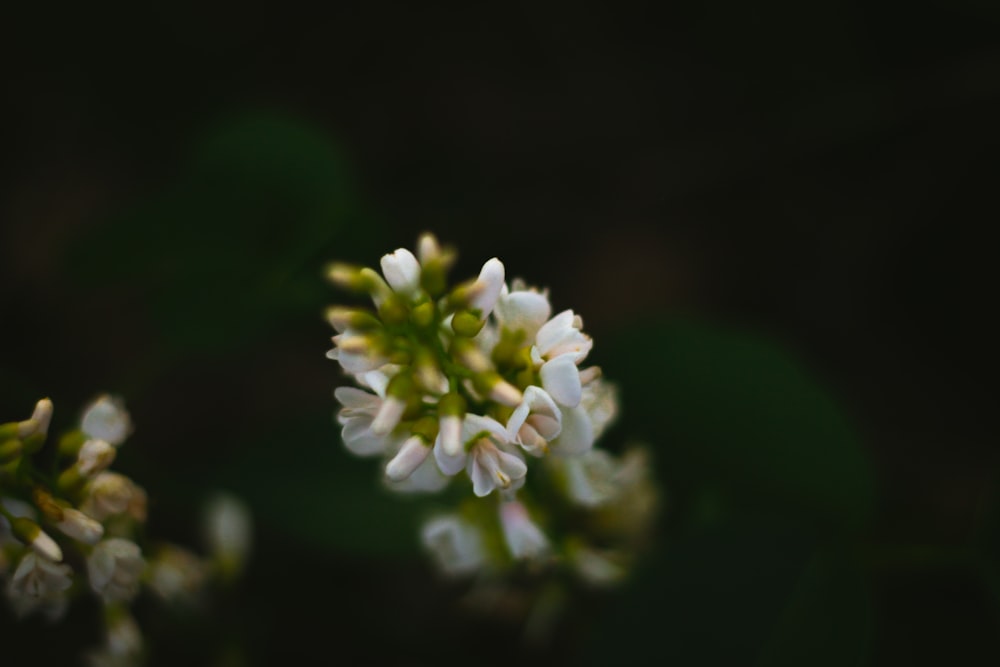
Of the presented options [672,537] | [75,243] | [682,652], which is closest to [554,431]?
[682,652]

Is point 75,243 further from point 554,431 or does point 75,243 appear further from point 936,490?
point 936,490

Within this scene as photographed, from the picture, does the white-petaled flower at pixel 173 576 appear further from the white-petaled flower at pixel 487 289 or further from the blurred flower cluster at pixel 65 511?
the white-petaled flower at pixel 487 289

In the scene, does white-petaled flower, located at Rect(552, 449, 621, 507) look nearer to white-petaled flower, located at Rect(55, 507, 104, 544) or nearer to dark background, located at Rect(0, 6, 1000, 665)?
dark background, located at Rect(0, 6, 1000, 665)

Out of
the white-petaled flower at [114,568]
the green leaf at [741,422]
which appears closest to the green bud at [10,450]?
the white-petaled flower at [114,568]

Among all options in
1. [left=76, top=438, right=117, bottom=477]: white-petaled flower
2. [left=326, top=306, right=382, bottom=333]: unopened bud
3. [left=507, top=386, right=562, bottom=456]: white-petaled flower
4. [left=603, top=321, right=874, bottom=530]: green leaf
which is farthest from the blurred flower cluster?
[left=603, top=321, right=874, bottom=530]: green leaf

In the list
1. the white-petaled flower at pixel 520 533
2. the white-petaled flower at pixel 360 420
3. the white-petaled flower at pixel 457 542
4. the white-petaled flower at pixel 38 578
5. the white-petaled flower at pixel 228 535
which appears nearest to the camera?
the white-petaled flower at pixel 360 420
